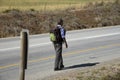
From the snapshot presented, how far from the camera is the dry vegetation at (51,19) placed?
2808cm

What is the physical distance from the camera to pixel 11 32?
26578 millimetres

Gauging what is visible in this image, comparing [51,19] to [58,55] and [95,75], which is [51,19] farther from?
[95,75]

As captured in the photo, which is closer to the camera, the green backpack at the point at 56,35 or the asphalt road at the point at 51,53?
the green backpack at the point at 56,35

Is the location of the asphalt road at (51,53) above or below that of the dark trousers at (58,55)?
below

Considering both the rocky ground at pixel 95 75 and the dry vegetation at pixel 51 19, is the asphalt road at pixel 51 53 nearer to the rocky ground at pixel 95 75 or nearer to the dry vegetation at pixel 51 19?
the rocky ground at pixel 95 75

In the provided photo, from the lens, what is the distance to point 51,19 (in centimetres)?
3186

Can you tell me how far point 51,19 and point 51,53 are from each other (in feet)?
46.1

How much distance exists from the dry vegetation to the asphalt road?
4024mm

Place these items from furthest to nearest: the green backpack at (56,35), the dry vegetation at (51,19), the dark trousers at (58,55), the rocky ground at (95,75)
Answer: the dry vegetation at (51,19) < the dark trousers at (58,55) < the green backpack at (56,35) < the rocky ground at (95,75)

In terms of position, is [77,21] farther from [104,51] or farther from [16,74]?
[16,74]

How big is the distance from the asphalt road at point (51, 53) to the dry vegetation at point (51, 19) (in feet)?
13.2

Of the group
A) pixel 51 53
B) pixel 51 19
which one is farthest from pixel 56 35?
pixel 51 19

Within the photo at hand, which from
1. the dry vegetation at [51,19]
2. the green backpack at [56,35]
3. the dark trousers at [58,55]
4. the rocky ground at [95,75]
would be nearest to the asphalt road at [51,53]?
the dark trousers at [58,55]

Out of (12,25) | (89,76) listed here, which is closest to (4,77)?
(89,76)
